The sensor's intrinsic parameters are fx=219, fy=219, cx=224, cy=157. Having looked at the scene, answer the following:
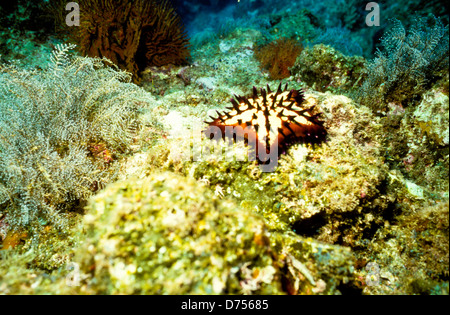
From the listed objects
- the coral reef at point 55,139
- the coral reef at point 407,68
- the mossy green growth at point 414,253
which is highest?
the coral reef at point 407,68

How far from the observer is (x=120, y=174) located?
273 cm

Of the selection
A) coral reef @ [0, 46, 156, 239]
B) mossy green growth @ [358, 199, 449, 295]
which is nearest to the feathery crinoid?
mossy green growth @ [358, 199, 449, 295]

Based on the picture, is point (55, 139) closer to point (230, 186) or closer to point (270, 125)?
point (230, 186)

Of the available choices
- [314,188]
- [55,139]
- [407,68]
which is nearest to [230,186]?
[314,188]

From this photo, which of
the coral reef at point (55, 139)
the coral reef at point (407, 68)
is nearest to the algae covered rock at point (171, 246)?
the coral reef at point (55, 139)

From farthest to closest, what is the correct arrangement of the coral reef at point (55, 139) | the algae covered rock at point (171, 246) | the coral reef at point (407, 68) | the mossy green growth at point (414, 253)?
the coral reef at point (407, 68) < the coral reef at point (55, 139) < the mossy green growth at point (414, 253) < the algae covered rock at point (171, 246)

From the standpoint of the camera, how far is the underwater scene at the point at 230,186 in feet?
4.51

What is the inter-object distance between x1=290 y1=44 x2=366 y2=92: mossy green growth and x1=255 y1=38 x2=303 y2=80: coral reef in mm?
613

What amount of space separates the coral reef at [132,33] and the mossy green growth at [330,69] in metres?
2.84

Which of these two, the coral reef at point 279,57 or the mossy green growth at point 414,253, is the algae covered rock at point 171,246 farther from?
the coral reef at point 279,57

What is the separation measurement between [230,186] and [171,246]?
114cm
